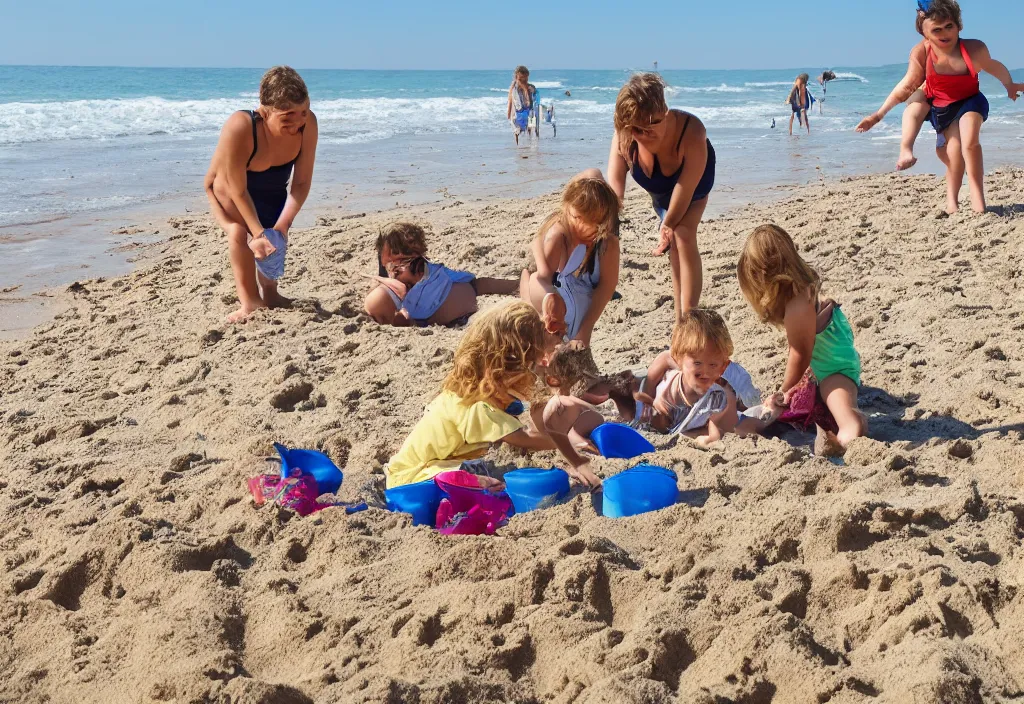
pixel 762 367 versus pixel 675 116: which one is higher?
pixel 675 116

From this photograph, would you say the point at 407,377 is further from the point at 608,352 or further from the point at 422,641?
the point at 422,641

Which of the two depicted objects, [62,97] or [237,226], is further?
[62,97]

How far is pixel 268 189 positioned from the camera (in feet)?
18.4

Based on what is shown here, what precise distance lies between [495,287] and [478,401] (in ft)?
8.43

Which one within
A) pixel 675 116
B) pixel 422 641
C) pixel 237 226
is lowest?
pixel 422 641

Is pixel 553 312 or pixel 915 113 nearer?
pixel 553 312

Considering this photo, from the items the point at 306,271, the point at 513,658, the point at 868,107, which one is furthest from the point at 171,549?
the point at 868,107

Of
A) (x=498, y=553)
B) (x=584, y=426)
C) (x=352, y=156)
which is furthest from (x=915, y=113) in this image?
(x=352, y=156)

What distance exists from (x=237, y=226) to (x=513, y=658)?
397 centimetres

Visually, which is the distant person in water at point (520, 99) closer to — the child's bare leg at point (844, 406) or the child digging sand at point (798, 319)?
the child digging sand at point (798, 319)

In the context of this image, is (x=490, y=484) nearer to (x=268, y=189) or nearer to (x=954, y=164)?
(x=268, y=189)

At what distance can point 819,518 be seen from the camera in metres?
2.59

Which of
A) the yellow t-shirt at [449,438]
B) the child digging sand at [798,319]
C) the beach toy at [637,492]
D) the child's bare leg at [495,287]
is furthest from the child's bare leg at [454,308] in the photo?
the beach toy at [637,492]

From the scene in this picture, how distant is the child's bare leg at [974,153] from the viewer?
6191 millimetres
